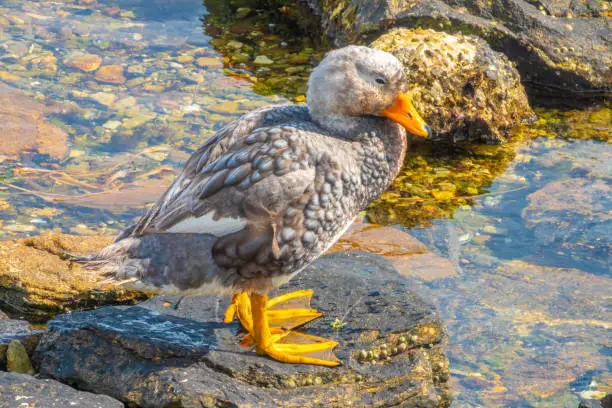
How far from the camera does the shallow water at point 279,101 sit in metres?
5.73

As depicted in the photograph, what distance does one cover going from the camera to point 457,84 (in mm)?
8195

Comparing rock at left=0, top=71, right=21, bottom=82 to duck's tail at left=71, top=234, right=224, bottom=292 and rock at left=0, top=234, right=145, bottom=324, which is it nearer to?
rock at left=0, top=234, right=145, bottom=324

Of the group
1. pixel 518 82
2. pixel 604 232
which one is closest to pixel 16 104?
pixel 518 82

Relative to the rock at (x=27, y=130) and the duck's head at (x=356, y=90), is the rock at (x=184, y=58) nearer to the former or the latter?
the rock at (x=27, y=130)

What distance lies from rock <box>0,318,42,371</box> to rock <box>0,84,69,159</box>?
11.4 ft

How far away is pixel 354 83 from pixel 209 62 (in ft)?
18.8

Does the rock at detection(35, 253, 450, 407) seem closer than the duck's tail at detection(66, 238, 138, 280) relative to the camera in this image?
Yes

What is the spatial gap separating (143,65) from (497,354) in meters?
6.13

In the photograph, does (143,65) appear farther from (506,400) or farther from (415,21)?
(506,400)

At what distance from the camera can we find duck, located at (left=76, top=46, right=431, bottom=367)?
4348mm

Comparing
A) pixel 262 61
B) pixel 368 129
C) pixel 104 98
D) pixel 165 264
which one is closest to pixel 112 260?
pixel 165 264

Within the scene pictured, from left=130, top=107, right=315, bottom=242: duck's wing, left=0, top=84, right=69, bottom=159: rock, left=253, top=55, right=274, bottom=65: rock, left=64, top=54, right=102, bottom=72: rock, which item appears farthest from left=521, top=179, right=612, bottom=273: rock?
left=64, top=54, right=102, bottom=72: rock

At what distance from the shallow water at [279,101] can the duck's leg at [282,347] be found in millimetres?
1003

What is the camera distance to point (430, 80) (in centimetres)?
816
